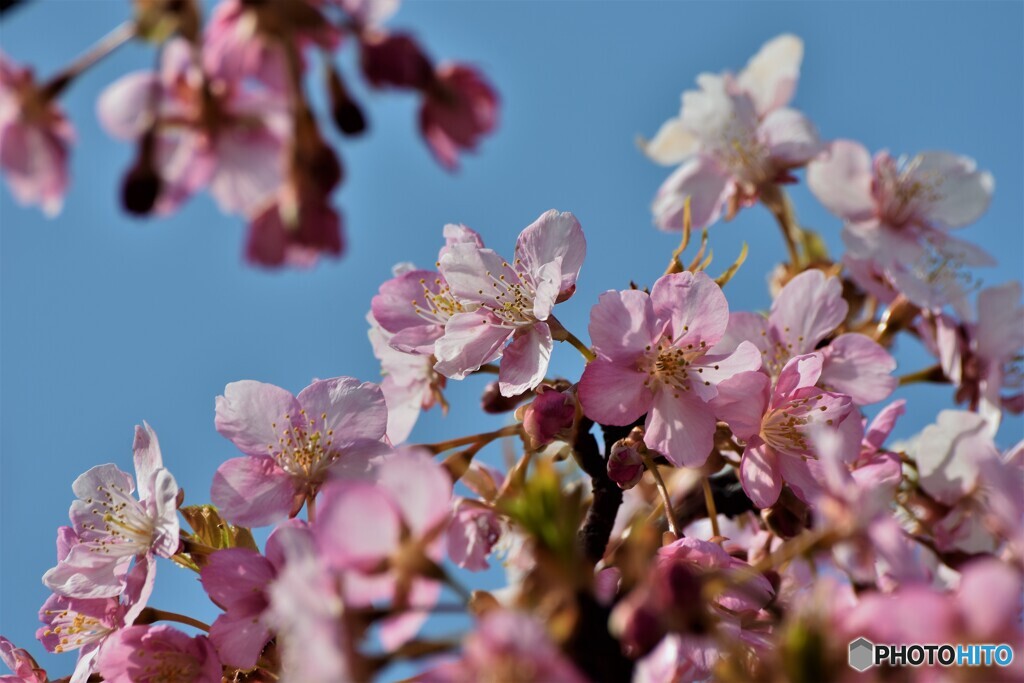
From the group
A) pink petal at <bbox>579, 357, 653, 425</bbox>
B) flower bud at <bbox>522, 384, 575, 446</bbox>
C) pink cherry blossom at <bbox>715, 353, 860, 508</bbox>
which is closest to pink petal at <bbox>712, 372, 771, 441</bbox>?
pink cherry blossom at <bbox>715, 353, 860, 508</bbox>

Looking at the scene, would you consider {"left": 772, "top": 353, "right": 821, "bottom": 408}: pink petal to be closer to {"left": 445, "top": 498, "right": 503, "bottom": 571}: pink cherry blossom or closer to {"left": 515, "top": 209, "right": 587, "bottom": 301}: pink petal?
{"left": 515, "top": 209, "right": 587, "bottom": 301}: pink petal

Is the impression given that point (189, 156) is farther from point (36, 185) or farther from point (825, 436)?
point (825, 436)

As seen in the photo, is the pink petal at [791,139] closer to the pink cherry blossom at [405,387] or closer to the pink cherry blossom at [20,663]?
the pink cherry blossom at [405,387]

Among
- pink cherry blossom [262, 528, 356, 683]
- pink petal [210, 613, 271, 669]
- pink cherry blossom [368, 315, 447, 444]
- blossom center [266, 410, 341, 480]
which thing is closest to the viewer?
pink cherry blossom [262, 528, 356, 683]

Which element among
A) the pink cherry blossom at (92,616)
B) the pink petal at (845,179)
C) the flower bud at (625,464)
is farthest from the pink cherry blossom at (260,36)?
the pink petal at (845,179)

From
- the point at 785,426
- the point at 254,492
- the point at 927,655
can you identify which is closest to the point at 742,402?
the point at 785,426

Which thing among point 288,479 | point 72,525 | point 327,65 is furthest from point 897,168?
point 72,525
